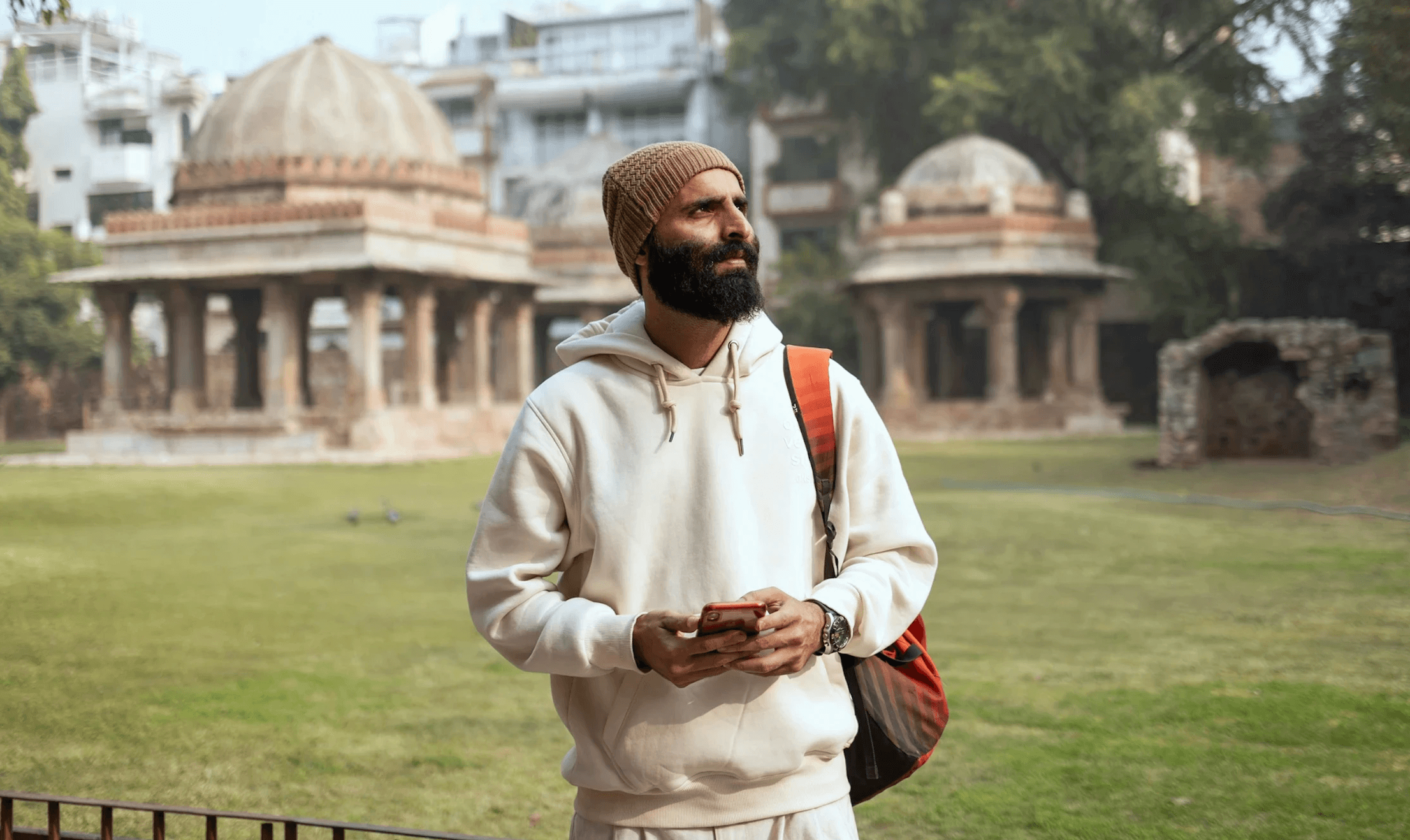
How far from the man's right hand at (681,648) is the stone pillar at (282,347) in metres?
21.2

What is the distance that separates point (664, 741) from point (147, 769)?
3494 mm

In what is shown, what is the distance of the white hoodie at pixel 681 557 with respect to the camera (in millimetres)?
2088

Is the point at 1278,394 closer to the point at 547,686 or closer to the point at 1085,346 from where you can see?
the point at 1085,346

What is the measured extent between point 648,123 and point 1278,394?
3041 centimetres

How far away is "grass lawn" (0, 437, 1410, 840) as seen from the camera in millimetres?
4523

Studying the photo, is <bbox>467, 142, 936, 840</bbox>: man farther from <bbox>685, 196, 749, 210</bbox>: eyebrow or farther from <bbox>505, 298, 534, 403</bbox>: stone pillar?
<bbox>505, 298, 534, 403</bbox>: stone pillar

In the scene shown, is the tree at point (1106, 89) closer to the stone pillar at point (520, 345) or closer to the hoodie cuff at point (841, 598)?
the stone pillar at point (520, 345)

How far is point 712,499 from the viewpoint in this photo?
2.12 metres

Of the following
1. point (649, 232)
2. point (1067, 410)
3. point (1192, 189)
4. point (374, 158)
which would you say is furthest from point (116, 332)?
point (1192, 189)

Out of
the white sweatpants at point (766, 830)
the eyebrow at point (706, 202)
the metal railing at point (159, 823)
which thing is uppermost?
the eyebrow at point (706, 202)

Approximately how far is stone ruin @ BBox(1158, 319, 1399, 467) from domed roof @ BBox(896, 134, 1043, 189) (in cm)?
1071

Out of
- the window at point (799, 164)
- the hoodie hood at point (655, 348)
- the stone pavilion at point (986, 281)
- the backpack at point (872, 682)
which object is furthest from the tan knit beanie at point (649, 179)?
the window at point (799, 164)

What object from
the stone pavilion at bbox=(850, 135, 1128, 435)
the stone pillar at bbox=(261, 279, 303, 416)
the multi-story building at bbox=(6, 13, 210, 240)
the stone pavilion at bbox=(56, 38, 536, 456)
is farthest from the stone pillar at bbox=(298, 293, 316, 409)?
the stone pavilion at bbox=(850, 135, 1128, 435)

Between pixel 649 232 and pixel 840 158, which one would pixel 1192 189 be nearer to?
pixel 840 158
